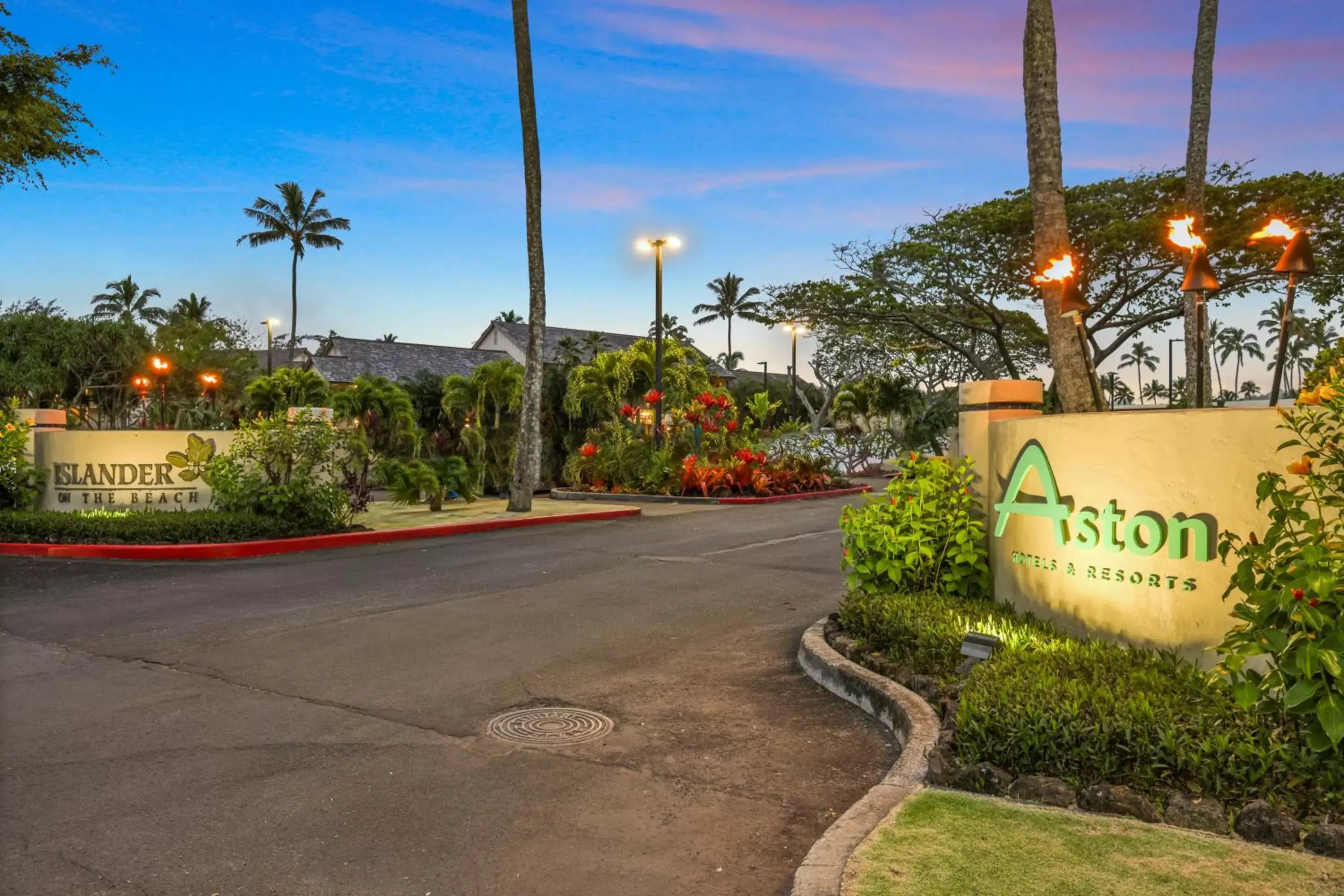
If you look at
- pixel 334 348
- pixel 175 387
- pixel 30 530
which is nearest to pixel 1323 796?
pixel 30 530

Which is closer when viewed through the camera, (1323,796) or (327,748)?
(1323,796)

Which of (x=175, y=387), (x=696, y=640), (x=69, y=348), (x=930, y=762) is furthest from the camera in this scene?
(x=175, y=387)

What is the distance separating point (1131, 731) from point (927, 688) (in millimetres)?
1631

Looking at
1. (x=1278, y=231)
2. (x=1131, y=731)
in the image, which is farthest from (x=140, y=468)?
(x=1278, y=231)

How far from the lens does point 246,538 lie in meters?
13.8

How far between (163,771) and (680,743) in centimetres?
263

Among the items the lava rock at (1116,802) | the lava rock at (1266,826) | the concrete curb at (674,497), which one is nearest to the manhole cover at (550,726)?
the lava rock at (1116,802)

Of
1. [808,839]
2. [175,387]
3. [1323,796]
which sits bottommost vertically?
[808,839]

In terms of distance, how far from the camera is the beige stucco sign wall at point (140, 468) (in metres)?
Answer: 15.2

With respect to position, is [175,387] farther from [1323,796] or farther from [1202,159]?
[1323,796]

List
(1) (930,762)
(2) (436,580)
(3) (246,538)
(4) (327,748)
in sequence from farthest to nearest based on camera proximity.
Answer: (3) (246,538)
(2) (436,580)
(4) (327,748)
(1) (930,762)

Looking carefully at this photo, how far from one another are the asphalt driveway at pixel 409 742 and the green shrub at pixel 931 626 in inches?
21.2

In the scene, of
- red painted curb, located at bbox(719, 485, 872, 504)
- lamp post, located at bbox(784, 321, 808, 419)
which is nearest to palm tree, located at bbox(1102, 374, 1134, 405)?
lamp post, located at bbox(784, 321, 808, 419)

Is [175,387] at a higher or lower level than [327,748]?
higher
